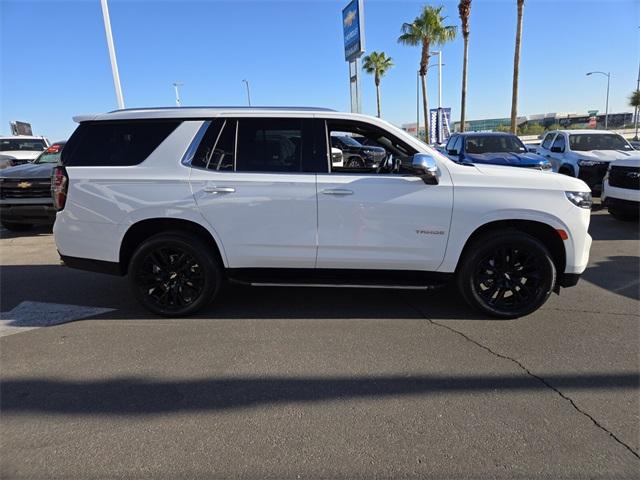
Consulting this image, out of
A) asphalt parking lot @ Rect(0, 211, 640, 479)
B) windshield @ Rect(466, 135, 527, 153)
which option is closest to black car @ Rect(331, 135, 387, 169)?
asphalt parking lot @ Rect(0, 211, 640, 479)

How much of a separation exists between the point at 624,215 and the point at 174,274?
8.96 metres

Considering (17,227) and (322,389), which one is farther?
(17,227)

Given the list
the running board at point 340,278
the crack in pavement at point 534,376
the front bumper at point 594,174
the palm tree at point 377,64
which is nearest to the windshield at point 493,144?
the front bumper at point 594,174

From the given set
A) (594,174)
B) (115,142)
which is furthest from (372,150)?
(594,174)

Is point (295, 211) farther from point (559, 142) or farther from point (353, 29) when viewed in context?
point (353, 29)

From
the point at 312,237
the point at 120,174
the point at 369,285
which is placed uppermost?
the point at 120,174

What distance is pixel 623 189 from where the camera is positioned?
8586 millimetres

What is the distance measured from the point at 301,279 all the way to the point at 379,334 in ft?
3.02

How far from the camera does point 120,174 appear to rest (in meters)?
4.20

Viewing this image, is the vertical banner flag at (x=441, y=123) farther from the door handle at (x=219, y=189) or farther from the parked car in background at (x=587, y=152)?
the door handle at (x=219, y=189)

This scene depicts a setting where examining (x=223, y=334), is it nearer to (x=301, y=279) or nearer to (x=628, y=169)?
(x=301, y=279)

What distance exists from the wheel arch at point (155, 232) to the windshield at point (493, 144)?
28.0 ft

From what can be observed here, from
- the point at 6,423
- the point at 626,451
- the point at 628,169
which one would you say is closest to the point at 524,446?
the point at 626,451

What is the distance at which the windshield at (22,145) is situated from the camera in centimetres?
1662
